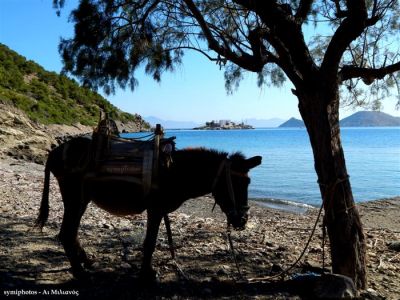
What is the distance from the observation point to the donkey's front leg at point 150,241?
5.25 m

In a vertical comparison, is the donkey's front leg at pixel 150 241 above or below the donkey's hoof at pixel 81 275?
above

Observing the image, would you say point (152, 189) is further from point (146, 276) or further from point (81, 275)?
point (81, 275)

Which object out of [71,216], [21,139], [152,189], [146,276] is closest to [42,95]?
[21,139]

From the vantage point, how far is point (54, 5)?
6652 mm

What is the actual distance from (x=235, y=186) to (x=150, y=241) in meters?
1.27

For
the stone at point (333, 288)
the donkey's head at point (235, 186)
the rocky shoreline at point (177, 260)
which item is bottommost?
the rocky shoreline at point (177, 260)

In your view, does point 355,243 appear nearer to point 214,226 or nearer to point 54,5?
point 214,226

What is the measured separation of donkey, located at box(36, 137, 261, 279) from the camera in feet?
16.7

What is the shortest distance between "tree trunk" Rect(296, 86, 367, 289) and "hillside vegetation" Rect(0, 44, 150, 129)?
1079 inches

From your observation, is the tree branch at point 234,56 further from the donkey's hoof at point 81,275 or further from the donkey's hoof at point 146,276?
the donkey's hoof at point 81,275

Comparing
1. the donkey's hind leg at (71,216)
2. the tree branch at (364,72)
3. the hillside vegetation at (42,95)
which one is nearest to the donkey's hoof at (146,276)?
the donkey's hind leg at (71,216)

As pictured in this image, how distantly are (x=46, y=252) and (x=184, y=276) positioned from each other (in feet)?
7.52

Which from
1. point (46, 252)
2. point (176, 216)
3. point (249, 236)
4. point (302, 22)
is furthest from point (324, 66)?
point (176, 216)

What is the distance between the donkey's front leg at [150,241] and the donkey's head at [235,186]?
850mm
